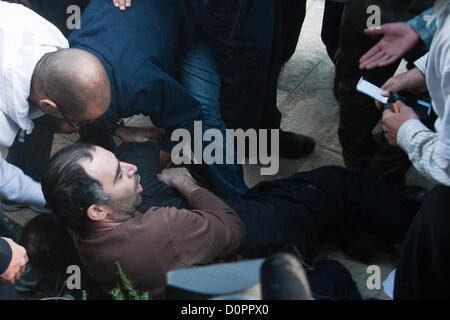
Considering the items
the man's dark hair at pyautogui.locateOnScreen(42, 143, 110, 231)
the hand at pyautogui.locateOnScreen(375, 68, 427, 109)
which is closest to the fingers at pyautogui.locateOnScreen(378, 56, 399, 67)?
the hand at pyautogui.locateOnScreen(375, 68, 427, 109)

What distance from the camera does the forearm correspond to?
67.6 inches

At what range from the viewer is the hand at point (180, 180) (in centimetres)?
237

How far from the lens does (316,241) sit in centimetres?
232

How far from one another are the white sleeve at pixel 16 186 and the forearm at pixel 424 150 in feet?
6.00

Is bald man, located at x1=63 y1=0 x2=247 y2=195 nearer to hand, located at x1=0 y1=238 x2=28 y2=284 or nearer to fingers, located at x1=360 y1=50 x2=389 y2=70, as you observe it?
hand, located at x1=0 y1=238 x2=28 y2=284

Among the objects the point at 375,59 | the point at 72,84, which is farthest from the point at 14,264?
the point at 375,59

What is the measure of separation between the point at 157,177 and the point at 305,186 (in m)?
0.75

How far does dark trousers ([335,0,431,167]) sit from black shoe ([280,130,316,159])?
25 centimetres

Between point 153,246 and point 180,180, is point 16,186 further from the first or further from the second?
point 153,246

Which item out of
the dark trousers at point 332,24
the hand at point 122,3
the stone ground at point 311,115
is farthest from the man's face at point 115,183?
the dark trousers at point 332,24

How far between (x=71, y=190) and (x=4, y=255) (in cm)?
43
